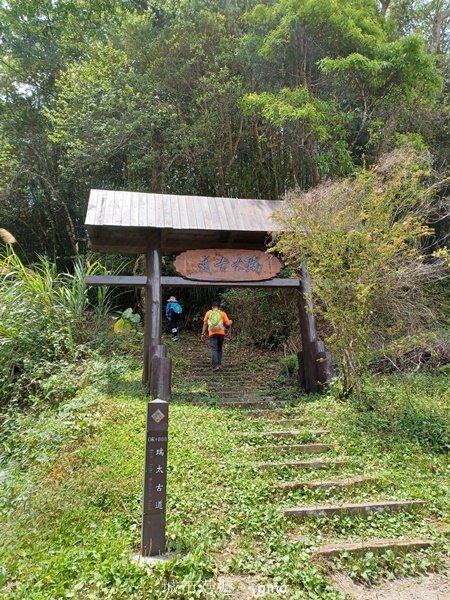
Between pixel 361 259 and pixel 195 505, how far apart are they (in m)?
3.57

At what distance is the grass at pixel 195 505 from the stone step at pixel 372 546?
6 cm

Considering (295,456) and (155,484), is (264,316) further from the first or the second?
(155,484)

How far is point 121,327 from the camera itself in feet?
33.1

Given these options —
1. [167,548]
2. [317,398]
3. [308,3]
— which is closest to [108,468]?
[167,548]

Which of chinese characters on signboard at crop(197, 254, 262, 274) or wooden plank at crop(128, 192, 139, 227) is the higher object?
wooden plank at crop(128, 192, 139, 227)

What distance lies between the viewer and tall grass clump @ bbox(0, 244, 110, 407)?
6805 mm

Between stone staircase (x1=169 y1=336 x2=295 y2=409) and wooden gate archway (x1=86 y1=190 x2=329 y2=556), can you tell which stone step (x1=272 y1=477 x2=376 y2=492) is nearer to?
stone staircase (x1=169 y1=336 x2=295 y2=409)

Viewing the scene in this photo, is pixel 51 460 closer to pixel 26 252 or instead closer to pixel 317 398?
pixel 317 398

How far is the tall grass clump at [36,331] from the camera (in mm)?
6805

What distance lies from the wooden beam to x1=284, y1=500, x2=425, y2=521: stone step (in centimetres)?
419

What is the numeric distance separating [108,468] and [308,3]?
968 cm

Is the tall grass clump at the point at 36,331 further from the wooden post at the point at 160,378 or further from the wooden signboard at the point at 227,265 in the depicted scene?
the wooden signboard at the point at 227,265

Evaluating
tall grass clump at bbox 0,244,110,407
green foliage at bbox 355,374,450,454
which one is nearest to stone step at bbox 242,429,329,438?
green foliage at bbox 355,374,450,454

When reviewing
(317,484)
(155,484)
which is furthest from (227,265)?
(155,484)
